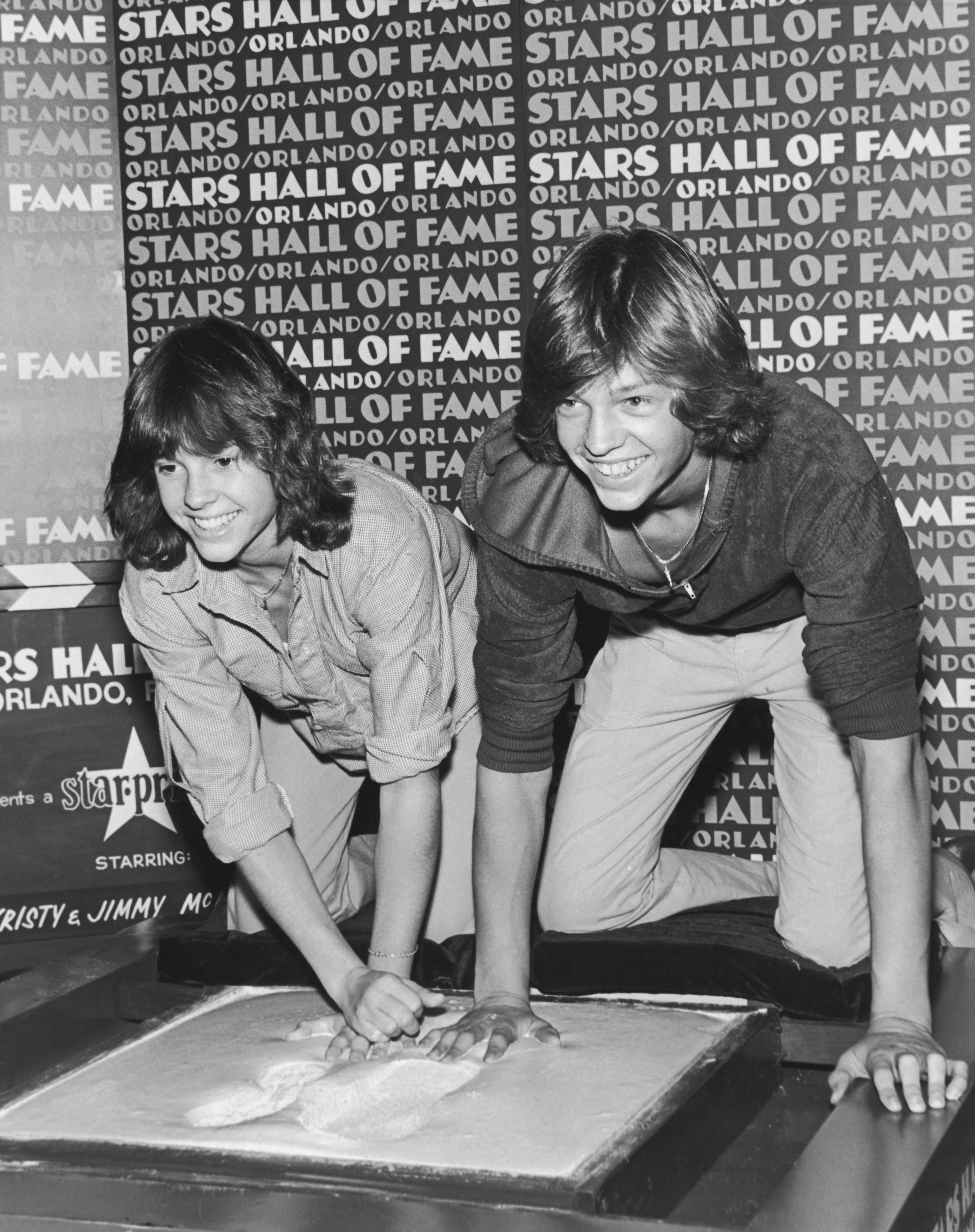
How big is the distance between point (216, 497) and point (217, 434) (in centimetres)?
7

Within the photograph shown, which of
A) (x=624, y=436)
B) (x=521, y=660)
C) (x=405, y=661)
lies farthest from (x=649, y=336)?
(x=405, y=661)

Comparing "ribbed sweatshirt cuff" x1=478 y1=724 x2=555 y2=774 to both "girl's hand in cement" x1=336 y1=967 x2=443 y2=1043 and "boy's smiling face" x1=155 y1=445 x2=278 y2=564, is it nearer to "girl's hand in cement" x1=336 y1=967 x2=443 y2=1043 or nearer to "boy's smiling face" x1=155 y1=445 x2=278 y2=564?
"girl's hand in cement" x1=336 y1=967 x2=443 y2=1043

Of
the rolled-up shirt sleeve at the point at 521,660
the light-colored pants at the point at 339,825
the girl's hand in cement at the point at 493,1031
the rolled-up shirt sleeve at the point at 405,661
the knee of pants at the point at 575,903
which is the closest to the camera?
the girl's hand in cement at the point at 493,1031

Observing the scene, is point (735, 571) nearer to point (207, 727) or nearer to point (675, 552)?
point (675, 552)

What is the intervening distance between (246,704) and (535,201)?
4.24ft

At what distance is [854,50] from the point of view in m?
2.54

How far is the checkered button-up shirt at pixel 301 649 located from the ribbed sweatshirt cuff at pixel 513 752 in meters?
0.08

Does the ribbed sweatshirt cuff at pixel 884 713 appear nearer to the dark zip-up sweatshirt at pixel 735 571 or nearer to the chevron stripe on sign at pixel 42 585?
the dark zip-up sweatshirt at pixel 735 571

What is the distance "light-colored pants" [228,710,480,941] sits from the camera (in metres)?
2.11

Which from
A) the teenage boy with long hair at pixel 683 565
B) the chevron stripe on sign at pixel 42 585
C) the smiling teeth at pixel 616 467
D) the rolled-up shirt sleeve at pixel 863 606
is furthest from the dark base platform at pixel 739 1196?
the chevron stripe on sign at pixel 42 585

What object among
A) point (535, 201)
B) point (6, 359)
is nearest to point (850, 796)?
point (535, 201)

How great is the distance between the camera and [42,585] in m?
2.69

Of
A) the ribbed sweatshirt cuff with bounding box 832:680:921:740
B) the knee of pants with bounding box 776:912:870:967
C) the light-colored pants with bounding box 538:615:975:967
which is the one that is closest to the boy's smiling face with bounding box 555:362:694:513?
the ribbed sweatshirt cuff with bounding box 832:680:921:740

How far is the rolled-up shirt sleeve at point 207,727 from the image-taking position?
1689 millimetres
